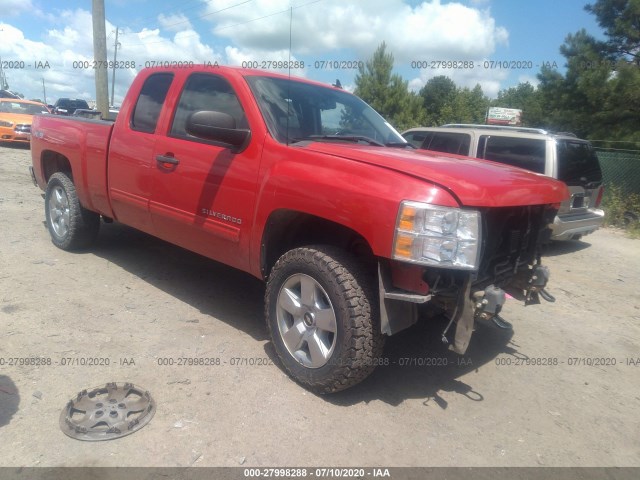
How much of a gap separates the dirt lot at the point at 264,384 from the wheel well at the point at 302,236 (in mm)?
766

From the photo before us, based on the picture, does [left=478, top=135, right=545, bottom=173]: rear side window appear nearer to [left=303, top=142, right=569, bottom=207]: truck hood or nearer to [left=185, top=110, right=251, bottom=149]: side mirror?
[left=303, top=142, right=569, bottom=207]: truck hood

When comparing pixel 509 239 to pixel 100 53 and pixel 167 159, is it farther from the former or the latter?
pixel 100 53

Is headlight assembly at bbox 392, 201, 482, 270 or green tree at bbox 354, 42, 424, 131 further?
green tree at bbox 354, 42, 424, 131

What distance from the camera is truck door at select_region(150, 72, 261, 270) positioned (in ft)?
11.1

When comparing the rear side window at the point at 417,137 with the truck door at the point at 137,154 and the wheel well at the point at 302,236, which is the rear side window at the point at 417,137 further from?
the wheel well at the point at 302,236

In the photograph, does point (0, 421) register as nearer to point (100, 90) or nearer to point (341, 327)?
point (341, 327)

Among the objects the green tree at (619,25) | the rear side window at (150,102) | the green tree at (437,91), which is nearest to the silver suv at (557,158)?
the rear side window at (150,102)

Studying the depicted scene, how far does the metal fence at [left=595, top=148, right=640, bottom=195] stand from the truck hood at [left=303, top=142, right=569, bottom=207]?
9.78m

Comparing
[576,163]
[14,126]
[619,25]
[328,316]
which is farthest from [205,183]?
[14,126]

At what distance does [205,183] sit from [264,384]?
1487 millimetres

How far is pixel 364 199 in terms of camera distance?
2.69 meters

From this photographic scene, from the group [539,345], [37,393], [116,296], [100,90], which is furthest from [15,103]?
[539,345]

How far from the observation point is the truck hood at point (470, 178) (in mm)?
2633

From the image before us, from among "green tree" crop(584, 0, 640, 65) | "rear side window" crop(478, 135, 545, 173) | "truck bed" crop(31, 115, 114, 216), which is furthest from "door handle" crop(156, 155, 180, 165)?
"green tree" crop(584, 0, 640, 65)
